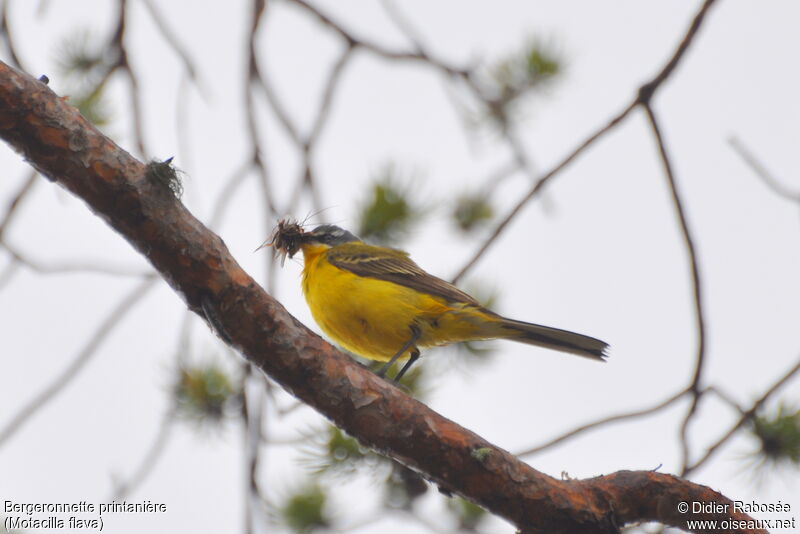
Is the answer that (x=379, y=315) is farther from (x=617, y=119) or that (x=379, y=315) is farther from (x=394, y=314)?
(x=617, y=119)

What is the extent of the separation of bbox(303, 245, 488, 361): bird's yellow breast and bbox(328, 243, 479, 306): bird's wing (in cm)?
6

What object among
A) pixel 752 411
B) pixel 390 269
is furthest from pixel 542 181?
pixel 390 269

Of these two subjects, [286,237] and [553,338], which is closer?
[553,338]

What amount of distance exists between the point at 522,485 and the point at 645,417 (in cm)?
70

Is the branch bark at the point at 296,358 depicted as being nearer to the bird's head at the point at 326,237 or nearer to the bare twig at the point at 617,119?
the bare twig at the point at 617,119

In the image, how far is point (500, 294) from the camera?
538 centimetres

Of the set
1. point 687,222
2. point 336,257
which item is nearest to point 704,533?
point 687,222

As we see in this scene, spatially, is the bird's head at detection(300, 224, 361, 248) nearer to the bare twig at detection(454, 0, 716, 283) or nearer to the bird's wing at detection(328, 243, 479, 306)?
the bird's wing at detection(328, 243, 479, 306)

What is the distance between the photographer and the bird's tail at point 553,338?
5062 millimetres

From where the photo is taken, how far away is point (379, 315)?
17.6 ft

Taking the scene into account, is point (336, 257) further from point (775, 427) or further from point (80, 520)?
point (775, 427)

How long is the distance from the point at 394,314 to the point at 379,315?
0.09 m

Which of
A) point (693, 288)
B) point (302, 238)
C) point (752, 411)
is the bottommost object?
point (752, 411)

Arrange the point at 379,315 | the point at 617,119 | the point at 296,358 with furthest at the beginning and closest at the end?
the point at 379,315, the point at 617,119, the point at 296,358
